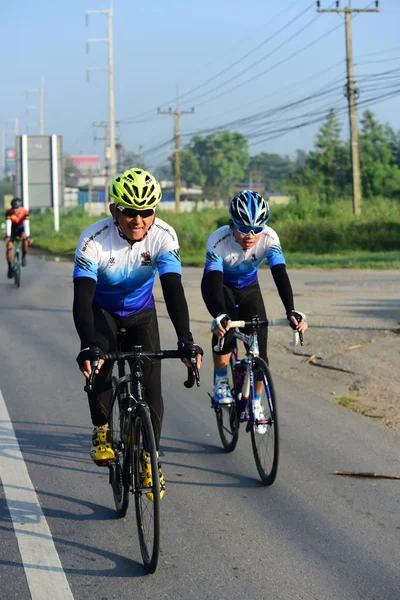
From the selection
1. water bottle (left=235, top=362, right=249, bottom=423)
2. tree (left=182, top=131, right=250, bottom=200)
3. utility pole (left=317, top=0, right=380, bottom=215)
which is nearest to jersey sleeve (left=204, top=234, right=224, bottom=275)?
water bottle (left=235, top=362, right=249, bottom=423)

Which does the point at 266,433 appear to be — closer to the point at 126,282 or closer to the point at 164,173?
the point at 126,282

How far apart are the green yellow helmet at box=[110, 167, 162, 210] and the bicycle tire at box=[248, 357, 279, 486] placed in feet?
5.41

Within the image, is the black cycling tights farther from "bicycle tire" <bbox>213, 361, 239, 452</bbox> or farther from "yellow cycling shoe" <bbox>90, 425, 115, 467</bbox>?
"bicycle tire" <bbox>213, 361, 239, 452</bbox>

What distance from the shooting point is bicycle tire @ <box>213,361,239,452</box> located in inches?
275

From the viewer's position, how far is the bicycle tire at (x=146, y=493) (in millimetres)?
4526

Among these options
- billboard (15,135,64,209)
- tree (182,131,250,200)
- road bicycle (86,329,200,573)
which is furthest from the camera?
tree (182,131,250,200)

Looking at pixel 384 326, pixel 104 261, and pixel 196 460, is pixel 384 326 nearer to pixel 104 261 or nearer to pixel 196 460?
pixel 196 460

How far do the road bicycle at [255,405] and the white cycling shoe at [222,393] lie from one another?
33 mm

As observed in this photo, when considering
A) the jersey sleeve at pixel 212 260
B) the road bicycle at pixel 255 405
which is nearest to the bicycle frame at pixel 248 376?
the road bicycle at pixel 255 405

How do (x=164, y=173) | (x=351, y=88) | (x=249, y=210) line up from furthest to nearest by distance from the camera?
(x=164, y=173) < (x=351, y=88) < (x=249, y=210)

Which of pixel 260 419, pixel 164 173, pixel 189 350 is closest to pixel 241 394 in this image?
pixel 260 419

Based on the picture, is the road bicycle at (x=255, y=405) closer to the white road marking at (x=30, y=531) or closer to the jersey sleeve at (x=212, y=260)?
the jersey sleeve at (x=212, y=260)

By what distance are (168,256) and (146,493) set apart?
55.9 inches

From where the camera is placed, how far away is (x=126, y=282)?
5531 millimetres
